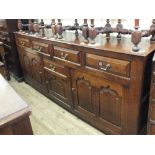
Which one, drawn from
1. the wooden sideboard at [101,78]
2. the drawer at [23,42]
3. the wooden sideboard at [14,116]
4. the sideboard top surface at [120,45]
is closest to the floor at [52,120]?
the wooden sideboard at [101,78]

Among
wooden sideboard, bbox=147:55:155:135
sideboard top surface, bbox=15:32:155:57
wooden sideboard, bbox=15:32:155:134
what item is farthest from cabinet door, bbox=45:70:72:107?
wooden sideboard, bbox=147:55:155:135

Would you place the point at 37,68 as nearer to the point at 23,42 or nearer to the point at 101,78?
the point at 23,42

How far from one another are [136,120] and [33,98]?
1485 millimetres

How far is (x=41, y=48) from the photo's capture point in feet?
6.37

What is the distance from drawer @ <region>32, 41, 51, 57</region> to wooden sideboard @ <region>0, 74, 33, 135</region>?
1147 millimetres

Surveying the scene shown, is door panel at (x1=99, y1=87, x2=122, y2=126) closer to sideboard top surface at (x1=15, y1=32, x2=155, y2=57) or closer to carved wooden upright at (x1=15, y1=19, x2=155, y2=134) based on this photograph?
carved wooden upright at (x1=15, y1=19, x2=155, y2=134)

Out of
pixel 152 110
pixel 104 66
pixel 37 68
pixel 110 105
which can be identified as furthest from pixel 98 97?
pixel 37 68

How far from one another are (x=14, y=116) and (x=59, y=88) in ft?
4.28

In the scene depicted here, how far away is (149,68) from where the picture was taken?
121cm
